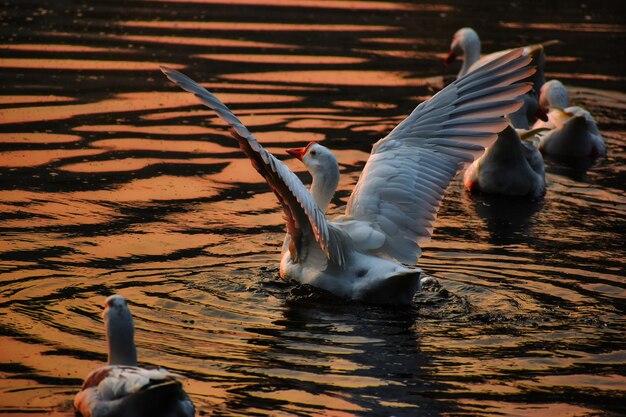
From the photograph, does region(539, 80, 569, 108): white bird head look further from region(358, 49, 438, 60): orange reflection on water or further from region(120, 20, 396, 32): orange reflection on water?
region(120, 20, 396, 32): orange reflection on water

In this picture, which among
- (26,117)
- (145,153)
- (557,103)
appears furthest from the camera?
(557,103)

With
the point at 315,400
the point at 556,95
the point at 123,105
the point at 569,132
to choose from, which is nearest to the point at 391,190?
the point at 315,400

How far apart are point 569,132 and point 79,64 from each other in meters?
6.17

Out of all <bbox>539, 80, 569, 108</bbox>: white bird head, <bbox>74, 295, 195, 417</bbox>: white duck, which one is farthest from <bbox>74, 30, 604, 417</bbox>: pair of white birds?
<bbox>539, 80, 569, 108</bbox>: white bird head

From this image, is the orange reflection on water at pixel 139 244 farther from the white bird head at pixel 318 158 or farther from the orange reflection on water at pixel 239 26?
the orange reflection on water at pixel 239 26

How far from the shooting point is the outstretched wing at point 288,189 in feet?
25.2

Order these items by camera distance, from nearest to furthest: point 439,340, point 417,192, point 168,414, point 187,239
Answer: point 168,414
point 439,340
point 417,192
point 187,239

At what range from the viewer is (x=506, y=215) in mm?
11508

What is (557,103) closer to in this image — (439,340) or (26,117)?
(26,117)

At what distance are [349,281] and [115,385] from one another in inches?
117

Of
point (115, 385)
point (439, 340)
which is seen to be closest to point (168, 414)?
point (115, 385)

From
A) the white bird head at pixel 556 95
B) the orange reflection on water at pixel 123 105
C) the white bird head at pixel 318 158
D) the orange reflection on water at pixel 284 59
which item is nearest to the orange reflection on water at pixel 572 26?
the orange reflection on water at pixel 284 59

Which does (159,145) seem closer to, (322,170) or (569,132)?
(322,170)

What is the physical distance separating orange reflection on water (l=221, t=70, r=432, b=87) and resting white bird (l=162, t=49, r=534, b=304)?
6.31 meters
